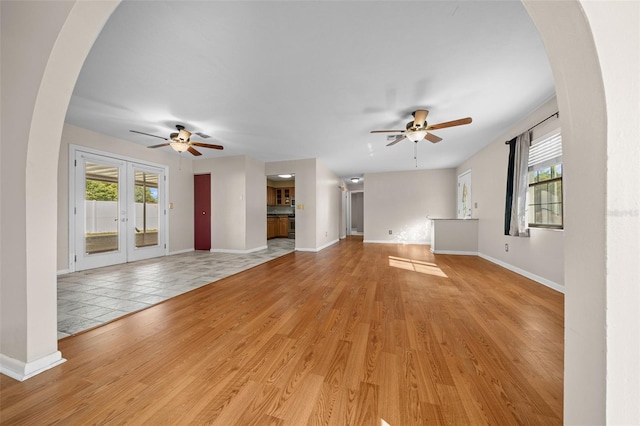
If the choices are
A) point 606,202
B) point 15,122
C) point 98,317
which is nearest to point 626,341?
point 606,202

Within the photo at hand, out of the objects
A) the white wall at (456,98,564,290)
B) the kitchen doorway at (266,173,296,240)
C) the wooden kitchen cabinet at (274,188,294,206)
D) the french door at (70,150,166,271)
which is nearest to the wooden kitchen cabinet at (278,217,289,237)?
the kitchen doorway at (266,173,296,240)

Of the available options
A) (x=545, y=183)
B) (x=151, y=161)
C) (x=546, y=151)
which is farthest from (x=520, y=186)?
(x=151, y=161)

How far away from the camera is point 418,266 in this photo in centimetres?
431

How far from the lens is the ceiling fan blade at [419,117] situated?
3.06m

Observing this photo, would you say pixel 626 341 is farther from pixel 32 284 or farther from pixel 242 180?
pixel 242 180

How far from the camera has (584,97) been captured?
24.6 inches

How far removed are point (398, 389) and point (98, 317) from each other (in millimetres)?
2726

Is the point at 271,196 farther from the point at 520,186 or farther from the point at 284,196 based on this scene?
the point at 520,186

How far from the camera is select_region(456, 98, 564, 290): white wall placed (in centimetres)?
296

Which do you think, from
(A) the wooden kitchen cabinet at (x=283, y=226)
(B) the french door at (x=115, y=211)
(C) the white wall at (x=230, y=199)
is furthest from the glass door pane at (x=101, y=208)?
(A) the wooden kitchen cabinet at (x=283, y=226)

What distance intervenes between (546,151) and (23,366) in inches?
223

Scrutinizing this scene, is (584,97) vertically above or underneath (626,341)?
above

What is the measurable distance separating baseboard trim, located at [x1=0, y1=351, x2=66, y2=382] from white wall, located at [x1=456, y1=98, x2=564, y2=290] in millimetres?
4970

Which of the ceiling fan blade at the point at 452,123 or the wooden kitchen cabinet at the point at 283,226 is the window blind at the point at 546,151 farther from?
the wooden kitchen cabinet at the point at 283,226
